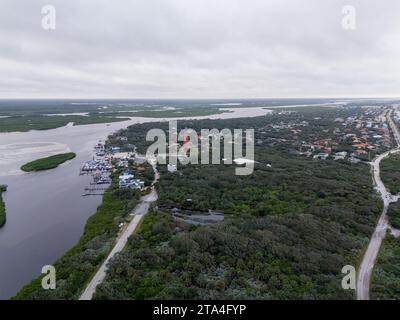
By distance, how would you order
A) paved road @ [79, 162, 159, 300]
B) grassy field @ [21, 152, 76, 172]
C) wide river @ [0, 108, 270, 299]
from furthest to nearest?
grassy field @ [21, 152, 76, 172] < wide river @ [0, 108, 270, 299] < paved road @ [79, 162, 159, 300]

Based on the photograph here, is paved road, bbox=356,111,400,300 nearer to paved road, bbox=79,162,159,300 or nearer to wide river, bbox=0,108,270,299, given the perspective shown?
paved road, bbox=79,162,159,300

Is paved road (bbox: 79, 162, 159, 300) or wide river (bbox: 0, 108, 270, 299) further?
wide river (bbox: 0, 108, 270, 299)

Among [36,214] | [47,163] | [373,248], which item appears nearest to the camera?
[373,248]

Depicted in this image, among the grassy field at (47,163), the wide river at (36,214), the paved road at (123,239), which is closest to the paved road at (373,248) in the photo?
the paved road at (123,239)

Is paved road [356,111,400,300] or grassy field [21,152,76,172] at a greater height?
grassy field [21,152,76,172]

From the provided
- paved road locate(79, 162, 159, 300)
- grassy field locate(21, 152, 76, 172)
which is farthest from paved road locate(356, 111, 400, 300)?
grassy field locate(21, 152, 76, 172)

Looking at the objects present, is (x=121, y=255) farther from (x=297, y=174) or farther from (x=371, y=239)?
(x=297, y=174)

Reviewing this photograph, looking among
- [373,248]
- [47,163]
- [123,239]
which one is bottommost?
[373,248]

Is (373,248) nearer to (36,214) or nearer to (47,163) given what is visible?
(36,214)

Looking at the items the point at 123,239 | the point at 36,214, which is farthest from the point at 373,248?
the point at 36,214
